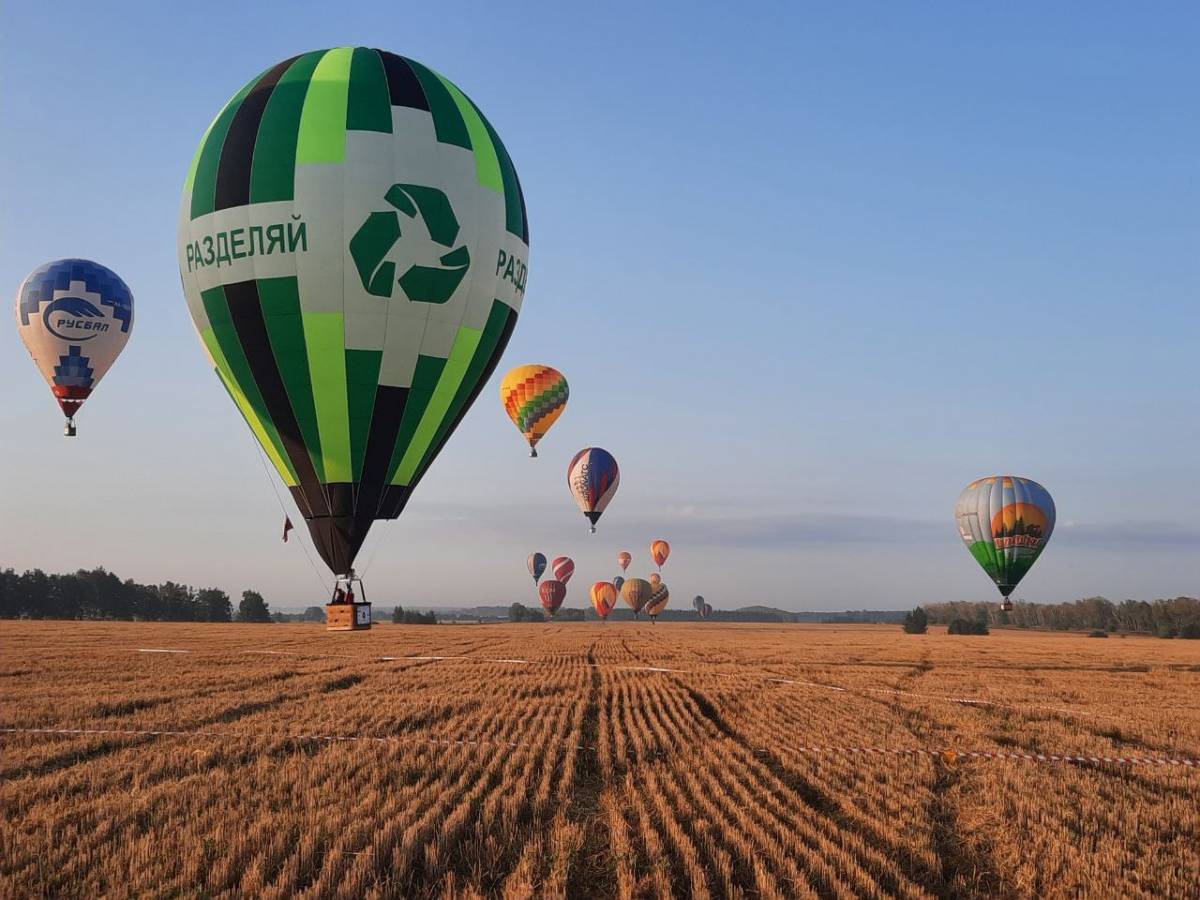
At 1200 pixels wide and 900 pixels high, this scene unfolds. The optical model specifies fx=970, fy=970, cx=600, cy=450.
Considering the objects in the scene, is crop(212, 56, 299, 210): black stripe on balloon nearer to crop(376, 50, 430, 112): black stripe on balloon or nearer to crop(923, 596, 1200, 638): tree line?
crop(376, 50, 430, 112): black stripe on balloon

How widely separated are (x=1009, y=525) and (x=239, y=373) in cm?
4066

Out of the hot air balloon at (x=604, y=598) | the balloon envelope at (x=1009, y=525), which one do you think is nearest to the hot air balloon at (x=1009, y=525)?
the balloon envelope at (x=1009, y=525)

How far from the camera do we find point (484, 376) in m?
22.3

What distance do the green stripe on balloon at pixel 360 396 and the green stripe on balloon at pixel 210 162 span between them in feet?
14.9

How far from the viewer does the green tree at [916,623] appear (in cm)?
9256

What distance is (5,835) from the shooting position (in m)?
9.35

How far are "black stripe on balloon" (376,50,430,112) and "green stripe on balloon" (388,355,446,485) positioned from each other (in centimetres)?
534

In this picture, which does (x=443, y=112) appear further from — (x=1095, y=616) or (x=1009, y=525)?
(x=1095, y=616)

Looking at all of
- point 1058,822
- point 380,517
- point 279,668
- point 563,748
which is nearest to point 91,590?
point 279,668

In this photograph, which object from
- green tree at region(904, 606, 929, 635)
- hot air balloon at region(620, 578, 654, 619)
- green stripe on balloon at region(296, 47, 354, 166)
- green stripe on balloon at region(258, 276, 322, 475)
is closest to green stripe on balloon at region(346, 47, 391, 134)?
green stripe on balloon at region(296, 47, 354, 166)

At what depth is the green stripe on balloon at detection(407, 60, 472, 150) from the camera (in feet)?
67.1

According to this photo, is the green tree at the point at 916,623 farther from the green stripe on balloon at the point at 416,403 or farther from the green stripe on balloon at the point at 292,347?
the green stripe on balloon at the point at 292,347

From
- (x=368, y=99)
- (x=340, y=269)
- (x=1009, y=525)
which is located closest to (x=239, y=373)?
(x=340, y=269)

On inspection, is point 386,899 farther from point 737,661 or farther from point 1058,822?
point 737,661
